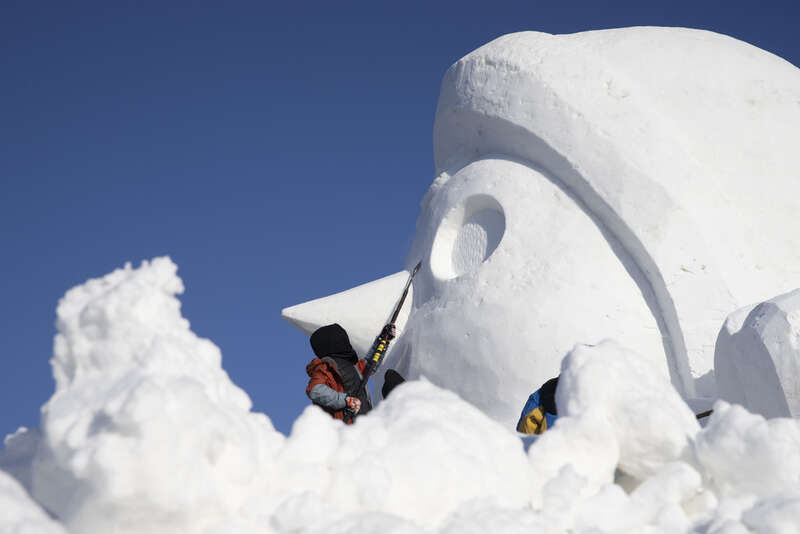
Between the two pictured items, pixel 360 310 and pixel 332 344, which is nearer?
pixel 332 344

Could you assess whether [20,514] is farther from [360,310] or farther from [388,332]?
[360,310]

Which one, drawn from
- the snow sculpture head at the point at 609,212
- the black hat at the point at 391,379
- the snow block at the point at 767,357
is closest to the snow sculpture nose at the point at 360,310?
the snow sculpture head at the point at 609,212

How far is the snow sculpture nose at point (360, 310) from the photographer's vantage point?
6555 millimetres

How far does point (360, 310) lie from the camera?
6.63 metres

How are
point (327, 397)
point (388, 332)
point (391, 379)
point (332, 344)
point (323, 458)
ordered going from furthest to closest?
point (388, 332), point (391, 379), point (332, 344), point (327, 397), point (323, 458)

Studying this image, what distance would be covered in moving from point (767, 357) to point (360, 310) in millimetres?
3385

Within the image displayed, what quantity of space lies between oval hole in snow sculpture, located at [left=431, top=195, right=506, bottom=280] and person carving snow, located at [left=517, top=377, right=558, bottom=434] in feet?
5.68

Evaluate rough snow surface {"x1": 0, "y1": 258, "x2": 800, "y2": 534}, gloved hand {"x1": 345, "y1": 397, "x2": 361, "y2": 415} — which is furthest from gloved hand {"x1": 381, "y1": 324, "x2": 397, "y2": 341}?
rough snow surface {"x1": 0, "y1": 258, "x2": 800, "y2": 534}

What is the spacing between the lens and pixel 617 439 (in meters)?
2.35

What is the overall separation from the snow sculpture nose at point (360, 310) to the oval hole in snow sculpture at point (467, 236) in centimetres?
50

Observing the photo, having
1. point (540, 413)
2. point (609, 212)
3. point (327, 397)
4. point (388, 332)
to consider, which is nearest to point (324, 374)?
point (327, 397)

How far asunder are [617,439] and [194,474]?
4.09 ft

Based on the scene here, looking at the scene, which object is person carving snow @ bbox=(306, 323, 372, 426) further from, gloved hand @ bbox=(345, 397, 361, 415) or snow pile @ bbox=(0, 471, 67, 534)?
snow pile @ bbox=(0, 471, 67, 534)

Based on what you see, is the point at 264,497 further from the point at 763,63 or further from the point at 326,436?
the point at 763,63
